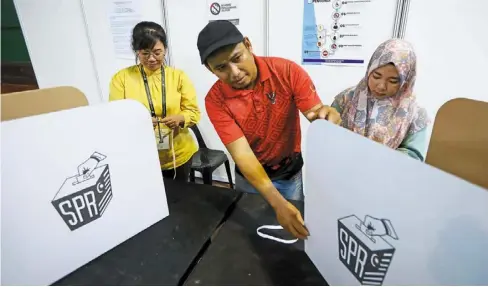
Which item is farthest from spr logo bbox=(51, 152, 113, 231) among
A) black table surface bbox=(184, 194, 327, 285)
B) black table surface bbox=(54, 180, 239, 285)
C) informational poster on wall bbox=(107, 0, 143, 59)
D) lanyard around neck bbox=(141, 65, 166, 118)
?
informational poster on wall bbox=(107, 0, 143, 59)

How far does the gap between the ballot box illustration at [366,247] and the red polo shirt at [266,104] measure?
55cm

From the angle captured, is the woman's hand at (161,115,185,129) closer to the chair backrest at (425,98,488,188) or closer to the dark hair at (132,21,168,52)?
the dark hair at (132,21,168,52)

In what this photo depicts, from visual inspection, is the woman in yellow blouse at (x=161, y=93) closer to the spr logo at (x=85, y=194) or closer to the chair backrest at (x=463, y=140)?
the spr logo at (x=85, y=194)

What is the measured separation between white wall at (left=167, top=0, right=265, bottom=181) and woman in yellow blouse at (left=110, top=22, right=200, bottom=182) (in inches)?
24.1

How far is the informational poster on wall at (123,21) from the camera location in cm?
215

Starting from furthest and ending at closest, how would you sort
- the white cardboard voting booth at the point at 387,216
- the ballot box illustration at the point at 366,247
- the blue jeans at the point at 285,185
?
the blue jeans at the point at 285,185, the ballot box illustration at the point at 366,247, the white cardboard voting booth at the point at 387,216

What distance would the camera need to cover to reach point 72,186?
68 centimetres

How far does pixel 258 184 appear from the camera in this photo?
36.0 inches

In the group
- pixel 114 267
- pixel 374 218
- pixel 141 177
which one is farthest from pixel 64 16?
pixel 374 218

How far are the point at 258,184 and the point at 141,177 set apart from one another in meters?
0.39

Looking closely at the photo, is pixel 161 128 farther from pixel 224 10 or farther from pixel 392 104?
pixel 392 104

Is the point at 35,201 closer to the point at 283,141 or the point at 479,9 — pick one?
the point at 283,141

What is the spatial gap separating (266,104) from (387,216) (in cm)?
68

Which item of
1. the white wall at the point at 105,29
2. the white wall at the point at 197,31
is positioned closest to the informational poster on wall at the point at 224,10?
the white wall at the point at 197,31
